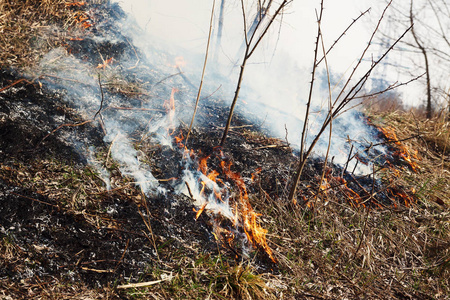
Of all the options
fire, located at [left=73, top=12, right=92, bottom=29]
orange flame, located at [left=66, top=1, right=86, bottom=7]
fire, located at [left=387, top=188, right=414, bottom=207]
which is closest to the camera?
fire, located at [left=387, top=188, right=414, bottom=207]

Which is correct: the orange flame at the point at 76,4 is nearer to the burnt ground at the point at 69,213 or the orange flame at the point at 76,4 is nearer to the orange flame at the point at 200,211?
the burnt ground at the point at 69,213

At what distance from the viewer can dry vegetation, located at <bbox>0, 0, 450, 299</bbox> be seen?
5.28ft

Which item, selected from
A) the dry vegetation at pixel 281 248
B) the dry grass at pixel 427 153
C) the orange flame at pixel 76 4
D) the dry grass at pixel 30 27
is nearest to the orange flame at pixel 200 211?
the dry vegetation at pixel 281 248

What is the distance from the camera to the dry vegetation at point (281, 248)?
1.61 meters

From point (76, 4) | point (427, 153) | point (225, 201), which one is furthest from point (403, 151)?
point (76, 4)

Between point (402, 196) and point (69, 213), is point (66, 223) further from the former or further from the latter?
point (402, 196)

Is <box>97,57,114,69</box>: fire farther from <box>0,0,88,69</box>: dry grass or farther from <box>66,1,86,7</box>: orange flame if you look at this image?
<box>66,1,86,7</box>: orange flame

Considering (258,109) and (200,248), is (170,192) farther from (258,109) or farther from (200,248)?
(258,109)

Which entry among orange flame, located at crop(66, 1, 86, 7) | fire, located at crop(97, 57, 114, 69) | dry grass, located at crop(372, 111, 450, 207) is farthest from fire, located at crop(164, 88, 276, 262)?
orange flame, located at crop(66, 1, 86, 7)

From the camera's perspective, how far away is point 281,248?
83.0 inches

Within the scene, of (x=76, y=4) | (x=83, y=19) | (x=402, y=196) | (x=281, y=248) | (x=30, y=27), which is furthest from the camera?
(x=76, y=4)

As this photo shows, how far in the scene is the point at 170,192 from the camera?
218 centimetres

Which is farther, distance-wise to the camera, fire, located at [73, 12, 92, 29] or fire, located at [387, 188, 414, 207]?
fire, located at [73, 12, 92, 29]

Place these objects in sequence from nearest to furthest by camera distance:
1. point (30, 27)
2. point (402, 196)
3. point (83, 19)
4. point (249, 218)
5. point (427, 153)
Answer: point (249, 218) < point (402, 196) < point (30, 27) < point (83, 19) < point (427, 153)
